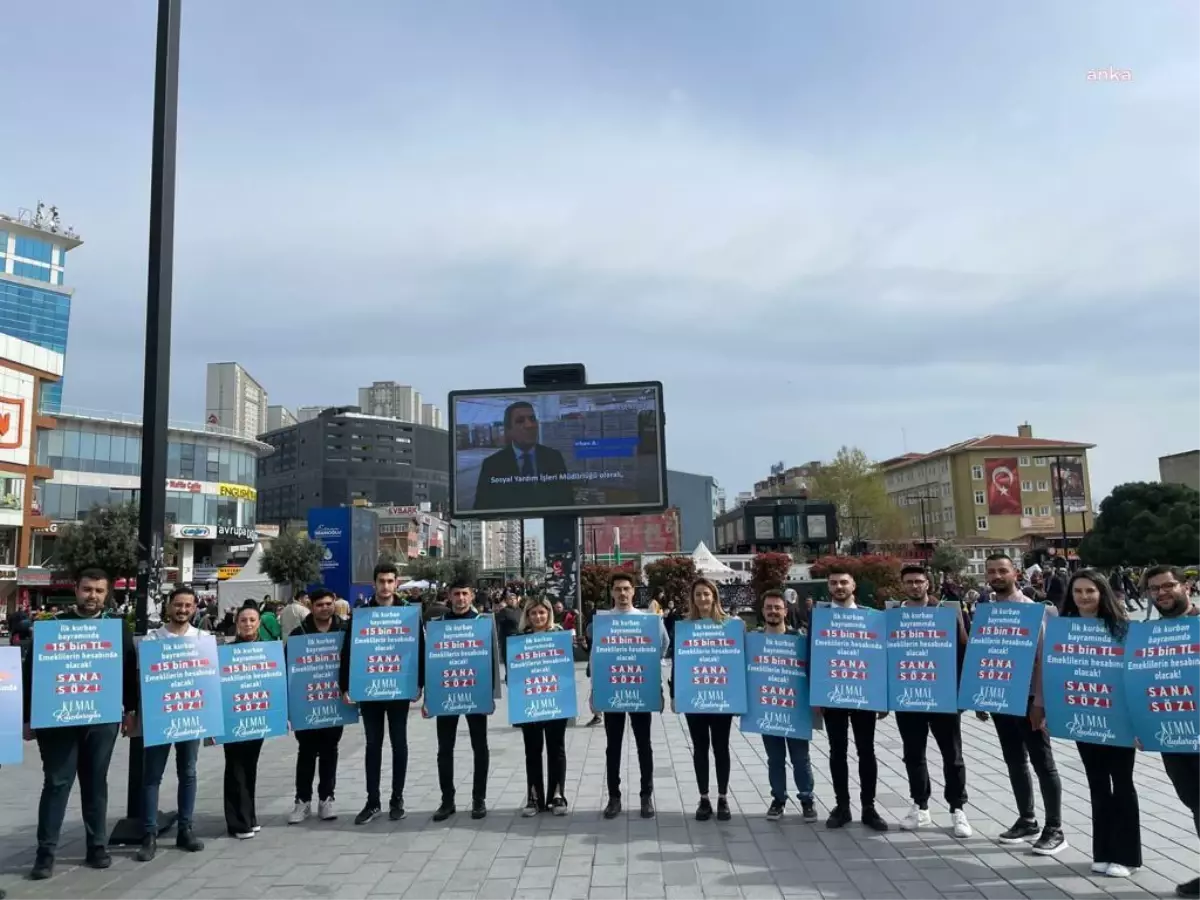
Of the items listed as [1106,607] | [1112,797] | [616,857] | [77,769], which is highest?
[1106,607]

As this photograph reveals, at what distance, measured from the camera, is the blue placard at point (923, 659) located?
618 centimetres

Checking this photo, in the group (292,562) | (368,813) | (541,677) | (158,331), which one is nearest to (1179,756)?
(541,677)

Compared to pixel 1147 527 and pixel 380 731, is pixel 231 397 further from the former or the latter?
pixel 380 731

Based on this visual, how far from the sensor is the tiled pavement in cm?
511

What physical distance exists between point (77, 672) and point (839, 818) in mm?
5394

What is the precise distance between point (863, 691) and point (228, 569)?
6304cm

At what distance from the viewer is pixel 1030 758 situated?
5895 mm

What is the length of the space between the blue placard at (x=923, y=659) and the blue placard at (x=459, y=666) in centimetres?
305

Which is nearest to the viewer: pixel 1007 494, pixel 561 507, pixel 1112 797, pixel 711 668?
pixel 1112 797

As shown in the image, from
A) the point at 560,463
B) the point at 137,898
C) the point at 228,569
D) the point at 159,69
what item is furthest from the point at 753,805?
the point at 228,569

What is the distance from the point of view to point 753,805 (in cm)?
711

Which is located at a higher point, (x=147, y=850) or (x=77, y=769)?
(x=77, y=769)

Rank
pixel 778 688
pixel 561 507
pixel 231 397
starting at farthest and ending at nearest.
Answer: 1. pixel 231 397
2. pixel 561 507
3. pixel 778 688

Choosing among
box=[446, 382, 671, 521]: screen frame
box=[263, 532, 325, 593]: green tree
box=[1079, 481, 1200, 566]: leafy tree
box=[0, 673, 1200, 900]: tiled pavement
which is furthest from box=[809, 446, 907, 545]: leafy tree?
box=[0, 673, 1200, 900]: tiled pavement
